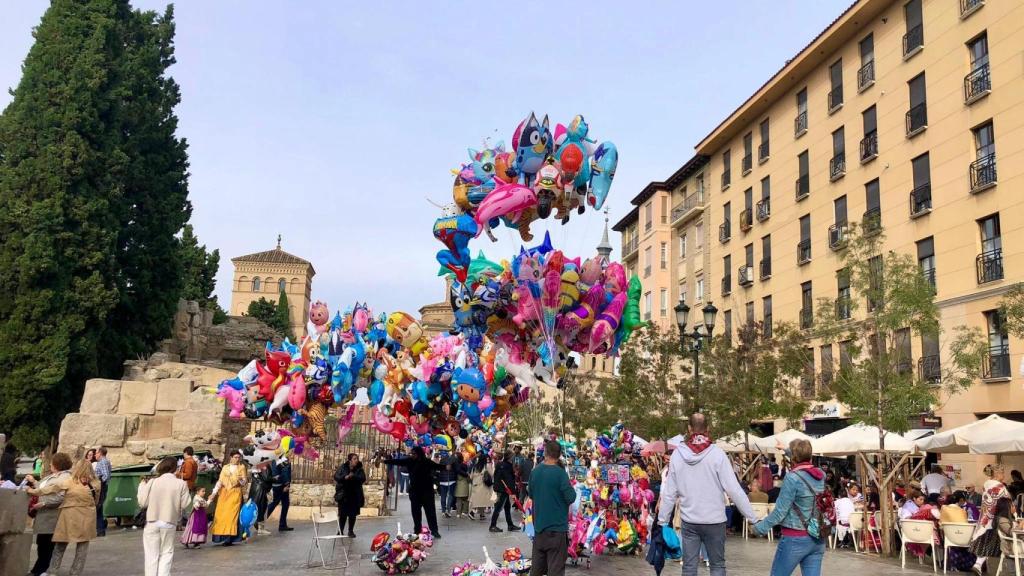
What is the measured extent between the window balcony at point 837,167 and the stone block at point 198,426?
22430mm

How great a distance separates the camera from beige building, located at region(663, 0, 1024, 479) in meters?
20.9

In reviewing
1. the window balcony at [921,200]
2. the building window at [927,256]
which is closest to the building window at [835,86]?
the window balcony at [921,200]

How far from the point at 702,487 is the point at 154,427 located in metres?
15.1

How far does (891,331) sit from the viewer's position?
15.0m

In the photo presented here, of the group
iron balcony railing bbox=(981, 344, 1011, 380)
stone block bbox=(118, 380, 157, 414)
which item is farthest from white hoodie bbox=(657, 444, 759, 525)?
iron balcony railing bbox=(981, 344, 1011, 380)

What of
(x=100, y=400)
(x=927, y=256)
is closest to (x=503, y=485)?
(x=100, y=400)

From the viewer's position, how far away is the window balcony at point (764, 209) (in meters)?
33.8

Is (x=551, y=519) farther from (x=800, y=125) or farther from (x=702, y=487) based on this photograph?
(x=800, y=125)

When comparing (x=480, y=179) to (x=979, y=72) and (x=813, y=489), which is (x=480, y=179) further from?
(x=979, y=72)

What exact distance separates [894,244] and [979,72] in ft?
18.6

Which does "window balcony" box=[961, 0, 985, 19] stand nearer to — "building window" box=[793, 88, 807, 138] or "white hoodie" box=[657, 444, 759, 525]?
"building window" box=[793, 88, 807, 138]

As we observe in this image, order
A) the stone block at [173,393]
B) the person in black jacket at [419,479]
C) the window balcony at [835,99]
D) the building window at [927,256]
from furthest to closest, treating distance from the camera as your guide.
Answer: the window balcony at [835,99] < the building window at [927,256] < the stone block at [173,393] < the person in black jacket at [419,479]

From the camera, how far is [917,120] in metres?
24.4

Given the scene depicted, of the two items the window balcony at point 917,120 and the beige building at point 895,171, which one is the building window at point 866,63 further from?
the window balcony at point 917,120
